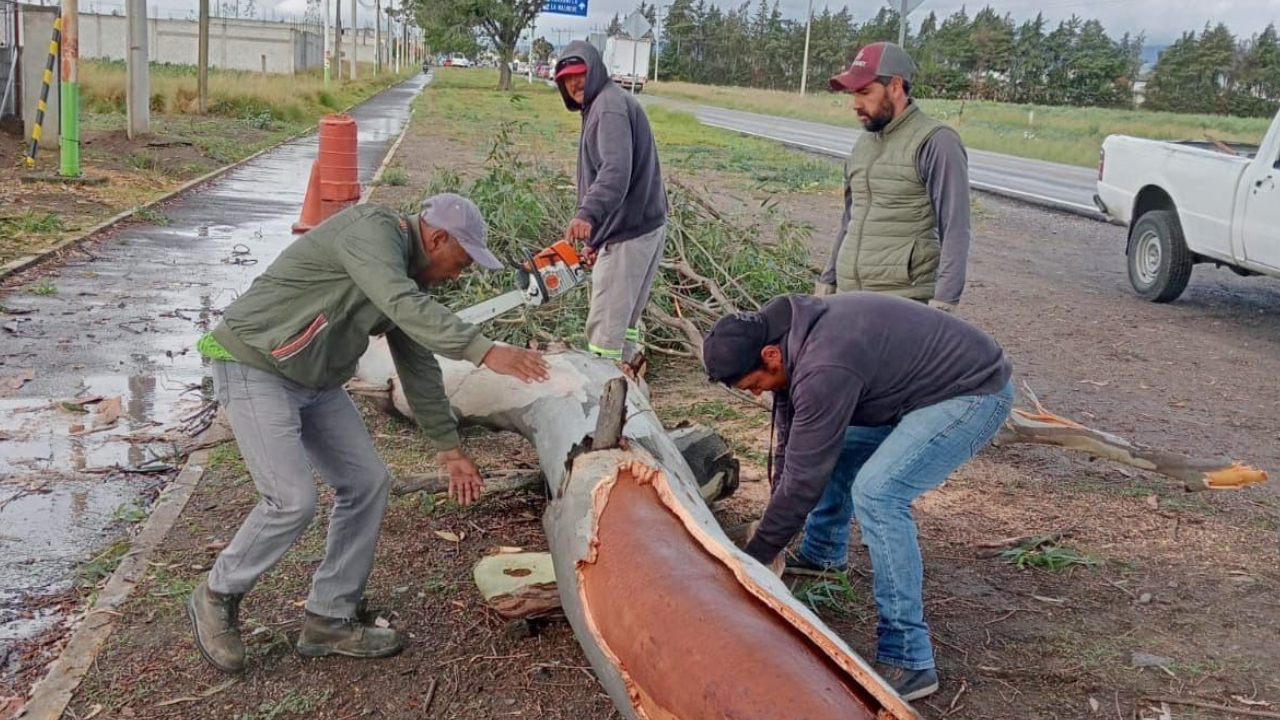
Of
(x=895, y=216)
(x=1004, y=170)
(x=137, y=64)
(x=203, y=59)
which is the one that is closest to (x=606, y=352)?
(x=895, y=216)

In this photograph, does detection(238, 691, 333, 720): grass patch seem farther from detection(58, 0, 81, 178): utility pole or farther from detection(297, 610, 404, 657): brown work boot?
detection(58, 0, 81, 178): utility pole

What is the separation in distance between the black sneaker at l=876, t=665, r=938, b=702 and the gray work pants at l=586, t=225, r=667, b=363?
2454 mm

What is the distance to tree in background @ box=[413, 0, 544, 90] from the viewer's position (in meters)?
52.6

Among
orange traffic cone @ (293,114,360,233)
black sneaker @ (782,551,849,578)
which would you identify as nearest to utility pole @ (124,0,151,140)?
orange traffic cone @ (293,114,360,233)

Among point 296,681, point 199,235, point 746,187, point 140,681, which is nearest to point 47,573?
point 140,681

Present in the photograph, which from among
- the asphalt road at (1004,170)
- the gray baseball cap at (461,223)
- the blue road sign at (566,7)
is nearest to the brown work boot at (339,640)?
the gray baseball cap at (461,223)

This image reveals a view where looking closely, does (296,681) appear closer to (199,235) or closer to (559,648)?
(559,648)

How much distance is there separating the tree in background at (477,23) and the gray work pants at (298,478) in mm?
50920

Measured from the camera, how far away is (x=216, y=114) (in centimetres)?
2594

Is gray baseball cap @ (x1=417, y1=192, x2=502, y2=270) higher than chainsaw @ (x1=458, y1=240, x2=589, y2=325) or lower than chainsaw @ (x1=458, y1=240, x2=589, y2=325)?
higher

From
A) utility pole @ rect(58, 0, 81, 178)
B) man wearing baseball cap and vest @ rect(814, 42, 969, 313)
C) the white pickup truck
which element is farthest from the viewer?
utility pole @ rect(58, 0, 81, 178)

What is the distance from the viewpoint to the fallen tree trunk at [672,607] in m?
2.51

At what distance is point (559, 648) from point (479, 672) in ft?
0.96

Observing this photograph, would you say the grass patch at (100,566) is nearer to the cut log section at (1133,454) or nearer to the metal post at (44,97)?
the cut log section at (1133,454)
